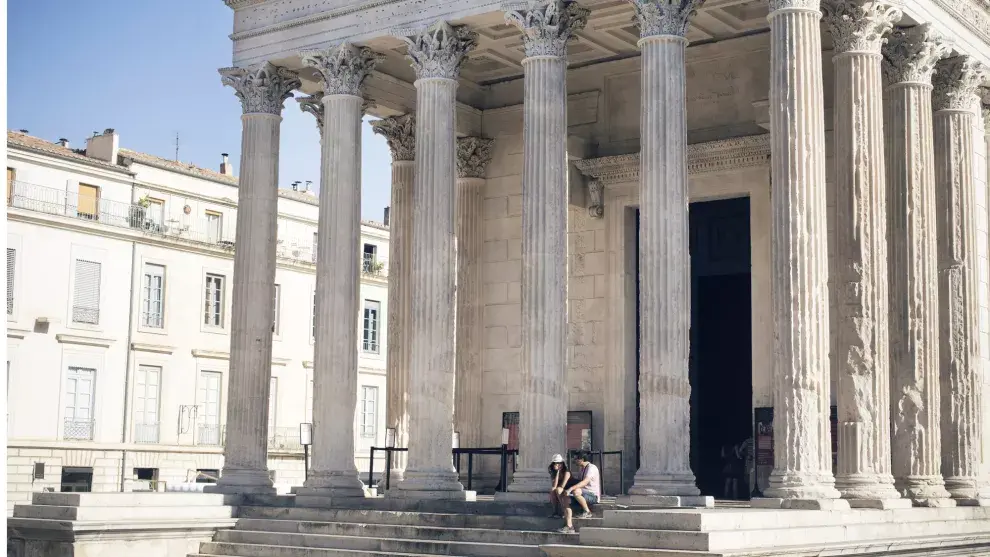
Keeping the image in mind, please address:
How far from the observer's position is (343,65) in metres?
26.1

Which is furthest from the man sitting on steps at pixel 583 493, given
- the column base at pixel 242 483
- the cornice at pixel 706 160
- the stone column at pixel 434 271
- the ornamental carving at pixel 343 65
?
the cornice at pixel 706 160

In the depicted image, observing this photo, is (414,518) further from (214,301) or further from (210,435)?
(214,301)

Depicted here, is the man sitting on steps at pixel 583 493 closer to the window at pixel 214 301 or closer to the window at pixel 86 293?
the window at pixel 86 293

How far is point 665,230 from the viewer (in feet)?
71.7

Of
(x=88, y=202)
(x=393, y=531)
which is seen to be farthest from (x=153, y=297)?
(x=393, y=531)

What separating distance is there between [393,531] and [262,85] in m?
9.19

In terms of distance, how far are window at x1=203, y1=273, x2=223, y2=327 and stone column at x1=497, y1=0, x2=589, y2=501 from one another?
28.0 m

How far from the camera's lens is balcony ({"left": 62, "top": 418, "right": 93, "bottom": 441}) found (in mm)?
45031

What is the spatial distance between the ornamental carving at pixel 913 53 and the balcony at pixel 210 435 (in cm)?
3024

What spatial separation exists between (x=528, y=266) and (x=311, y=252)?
32.5 m

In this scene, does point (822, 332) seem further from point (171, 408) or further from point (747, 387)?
point (171, 408)

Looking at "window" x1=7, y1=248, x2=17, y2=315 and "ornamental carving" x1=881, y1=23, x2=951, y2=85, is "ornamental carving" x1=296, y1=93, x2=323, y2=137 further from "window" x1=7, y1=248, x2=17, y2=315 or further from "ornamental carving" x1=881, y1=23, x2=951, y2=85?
"window" x1=7, y1=248, x2=17, y2=315

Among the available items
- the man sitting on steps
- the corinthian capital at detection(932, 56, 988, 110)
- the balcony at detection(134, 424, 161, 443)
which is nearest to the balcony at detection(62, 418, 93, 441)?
the balcony at detection(134, 424, 161, 443)

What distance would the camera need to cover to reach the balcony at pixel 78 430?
148 ft
